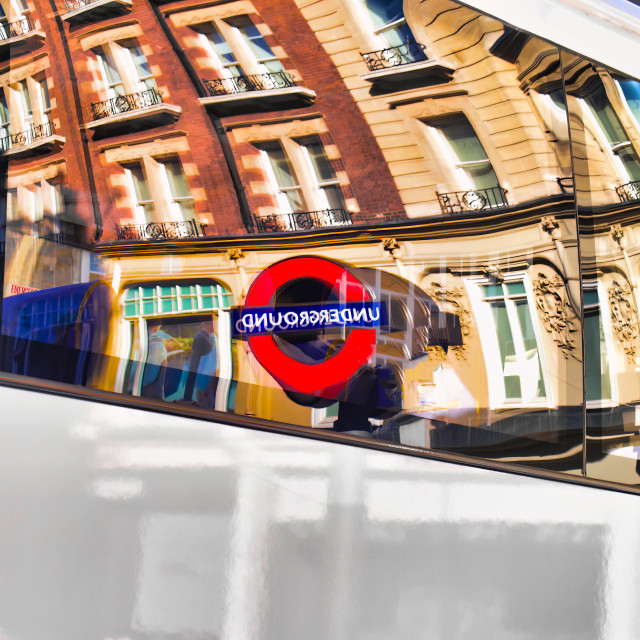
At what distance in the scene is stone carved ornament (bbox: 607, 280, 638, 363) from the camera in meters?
1.76

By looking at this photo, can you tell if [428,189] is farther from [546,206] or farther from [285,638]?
[285,638]

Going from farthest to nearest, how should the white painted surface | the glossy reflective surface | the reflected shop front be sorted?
the white painted surface < the reflected shop front < the glossy reflective surface

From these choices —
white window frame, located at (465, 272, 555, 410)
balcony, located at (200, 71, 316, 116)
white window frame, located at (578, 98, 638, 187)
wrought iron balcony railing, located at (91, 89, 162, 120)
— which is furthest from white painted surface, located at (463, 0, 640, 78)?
wrought iron balcony railing, located at (91, 89, 162, 120)

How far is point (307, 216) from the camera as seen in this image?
64.4 inches

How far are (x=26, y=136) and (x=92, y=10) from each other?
1.36 feet

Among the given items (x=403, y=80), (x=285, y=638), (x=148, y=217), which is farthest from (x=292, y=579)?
(x=403, y=80)

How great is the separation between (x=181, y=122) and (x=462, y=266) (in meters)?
0.92

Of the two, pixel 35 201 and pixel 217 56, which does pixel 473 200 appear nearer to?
pixel 217 56

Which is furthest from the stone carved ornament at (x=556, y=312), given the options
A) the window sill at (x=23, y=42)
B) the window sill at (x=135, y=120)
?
the window sill at (x=23, y=42)

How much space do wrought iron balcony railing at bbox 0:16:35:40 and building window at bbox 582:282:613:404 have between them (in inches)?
72.2

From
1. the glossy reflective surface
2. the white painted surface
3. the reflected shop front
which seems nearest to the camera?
the glossy reflective surface

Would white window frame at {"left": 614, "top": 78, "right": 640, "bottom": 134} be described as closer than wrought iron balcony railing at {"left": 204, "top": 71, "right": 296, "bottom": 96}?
No

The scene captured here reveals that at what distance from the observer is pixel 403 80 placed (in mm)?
1654

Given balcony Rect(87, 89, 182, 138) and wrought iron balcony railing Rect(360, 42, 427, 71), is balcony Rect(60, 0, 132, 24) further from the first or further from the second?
wrought iron balcony railing Rect(360, 42, 427, 71)
